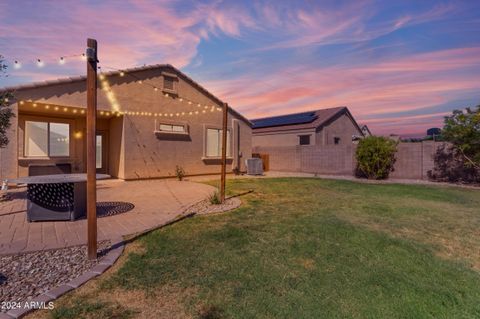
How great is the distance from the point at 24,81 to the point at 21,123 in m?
1.97

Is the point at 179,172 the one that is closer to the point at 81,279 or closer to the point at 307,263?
the point at 81,279

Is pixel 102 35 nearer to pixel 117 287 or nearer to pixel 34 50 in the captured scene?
pixel 34 50

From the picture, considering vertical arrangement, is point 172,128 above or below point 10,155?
above

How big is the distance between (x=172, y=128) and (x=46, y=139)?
4691mm

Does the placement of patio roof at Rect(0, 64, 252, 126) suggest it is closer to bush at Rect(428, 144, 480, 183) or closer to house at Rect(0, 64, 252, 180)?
house at Rect(0, 64, 252, 180)

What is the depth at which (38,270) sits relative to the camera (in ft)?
8.87

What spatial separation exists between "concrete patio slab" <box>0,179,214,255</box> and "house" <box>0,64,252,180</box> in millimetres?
2541

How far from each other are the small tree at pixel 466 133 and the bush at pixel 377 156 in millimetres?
2264

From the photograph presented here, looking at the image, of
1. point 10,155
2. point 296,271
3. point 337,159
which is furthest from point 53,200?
point 337,159

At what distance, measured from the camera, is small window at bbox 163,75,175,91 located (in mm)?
10980

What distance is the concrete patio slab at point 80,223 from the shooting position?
3473 mm

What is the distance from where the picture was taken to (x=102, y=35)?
7.19 metres

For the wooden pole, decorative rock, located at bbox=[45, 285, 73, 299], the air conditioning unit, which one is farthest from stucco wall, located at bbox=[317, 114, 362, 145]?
decorative rock, located at bbox=[45, 285, 73, 299]

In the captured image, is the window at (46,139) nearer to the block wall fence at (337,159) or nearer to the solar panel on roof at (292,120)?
the block wall fence at (337,159)
